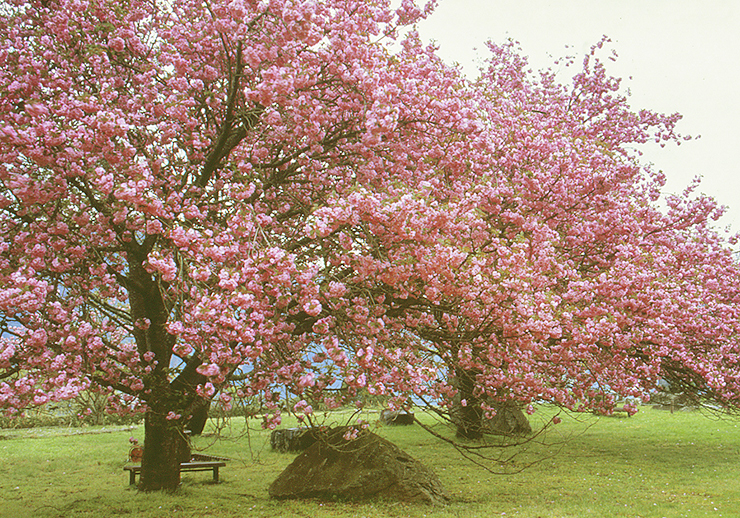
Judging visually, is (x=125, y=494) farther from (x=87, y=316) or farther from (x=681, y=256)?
(x=681, y=256)

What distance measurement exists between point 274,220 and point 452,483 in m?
6.62

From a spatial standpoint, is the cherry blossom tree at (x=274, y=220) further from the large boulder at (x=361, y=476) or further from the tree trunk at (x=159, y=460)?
the large boulder at (x=361, y=476)

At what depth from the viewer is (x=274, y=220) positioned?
8.67 m

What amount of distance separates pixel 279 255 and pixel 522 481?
27.8ft

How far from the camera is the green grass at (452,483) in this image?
852 cm

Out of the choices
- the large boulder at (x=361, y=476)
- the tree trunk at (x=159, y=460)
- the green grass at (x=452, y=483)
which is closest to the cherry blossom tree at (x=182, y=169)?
the tree trunk at (x=159, y=460)

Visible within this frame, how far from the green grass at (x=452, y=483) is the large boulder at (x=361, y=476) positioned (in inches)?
10.1

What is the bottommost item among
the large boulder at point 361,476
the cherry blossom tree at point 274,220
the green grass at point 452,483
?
the green grass at point 452,483

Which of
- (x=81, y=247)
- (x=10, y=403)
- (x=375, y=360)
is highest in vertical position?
(x=81, y=247)


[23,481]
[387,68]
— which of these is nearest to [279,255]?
[387,68]

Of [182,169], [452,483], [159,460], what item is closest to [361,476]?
[452,483]

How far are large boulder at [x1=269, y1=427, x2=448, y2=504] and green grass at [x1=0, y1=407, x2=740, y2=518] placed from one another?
0.84 ft

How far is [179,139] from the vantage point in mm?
8523

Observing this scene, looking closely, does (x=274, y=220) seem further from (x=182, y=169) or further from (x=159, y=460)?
(x=159, y=460)
